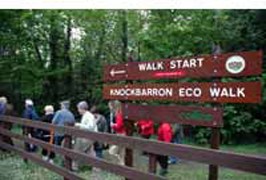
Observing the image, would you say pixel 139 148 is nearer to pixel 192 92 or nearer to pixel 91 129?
pixel 192 92

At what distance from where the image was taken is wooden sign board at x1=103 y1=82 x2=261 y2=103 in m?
6.32

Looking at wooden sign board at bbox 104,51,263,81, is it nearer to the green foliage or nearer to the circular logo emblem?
the circular logo emblem

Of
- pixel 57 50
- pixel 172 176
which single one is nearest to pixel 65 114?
pixel 172 176

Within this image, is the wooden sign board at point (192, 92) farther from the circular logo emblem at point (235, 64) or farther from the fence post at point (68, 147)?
the fence post at point (68, 147)

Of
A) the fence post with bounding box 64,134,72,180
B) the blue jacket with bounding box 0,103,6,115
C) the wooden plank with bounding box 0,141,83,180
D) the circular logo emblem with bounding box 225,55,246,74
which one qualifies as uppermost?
the circular logo emblem with bounding box 225,55,246,74

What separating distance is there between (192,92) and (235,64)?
Answer: 818mm

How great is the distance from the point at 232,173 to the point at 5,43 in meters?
16.9

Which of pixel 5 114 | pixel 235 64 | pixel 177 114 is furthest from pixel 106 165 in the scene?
pixel 5 114

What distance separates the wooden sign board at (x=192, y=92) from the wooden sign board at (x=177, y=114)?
0.12m

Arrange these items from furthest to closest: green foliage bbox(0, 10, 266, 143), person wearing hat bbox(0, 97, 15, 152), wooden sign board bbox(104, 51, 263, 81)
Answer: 1. green foliage bbox(0, 10, 266, 143)
2. person wearing hat bbox(0, 97, 15, 152)
3. wooden sign board bbox(104, 51, 263, 81)

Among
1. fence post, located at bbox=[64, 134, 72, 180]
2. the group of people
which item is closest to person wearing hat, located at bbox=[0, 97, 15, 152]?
the group of people

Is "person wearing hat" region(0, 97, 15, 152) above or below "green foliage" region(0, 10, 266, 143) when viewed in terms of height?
below

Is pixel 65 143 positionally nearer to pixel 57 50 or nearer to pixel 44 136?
pixel 44 136

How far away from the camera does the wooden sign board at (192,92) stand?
6.32 m
